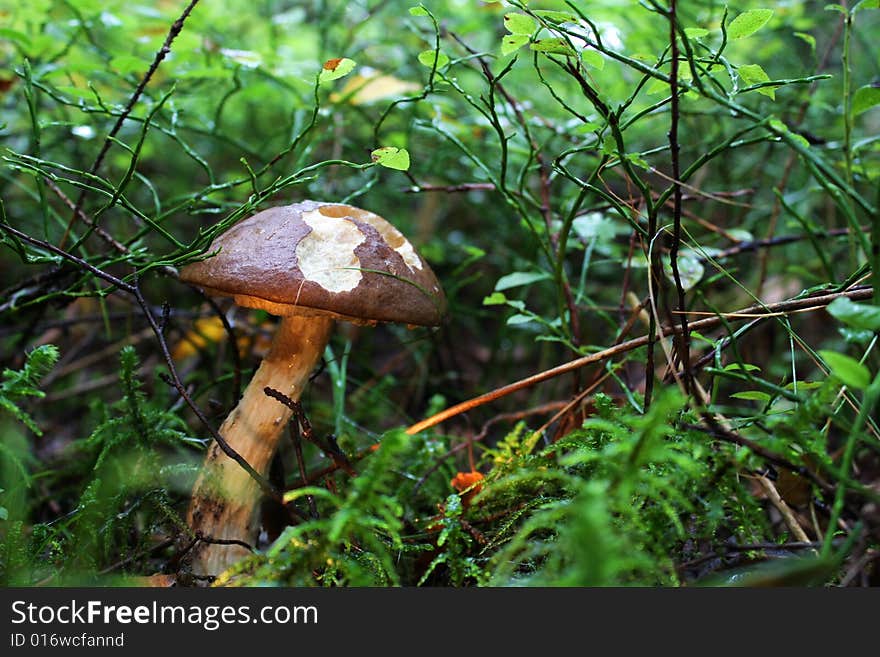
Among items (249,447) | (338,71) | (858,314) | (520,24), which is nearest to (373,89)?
(338,71)

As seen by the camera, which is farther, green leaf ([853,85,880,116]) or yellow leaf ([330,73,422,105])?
yellow leaf ([330,73,422,105])

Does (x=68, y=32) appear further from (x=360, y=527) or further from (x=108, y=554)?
(x=360, y=527)

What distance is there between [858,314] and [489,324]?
2.40 metres

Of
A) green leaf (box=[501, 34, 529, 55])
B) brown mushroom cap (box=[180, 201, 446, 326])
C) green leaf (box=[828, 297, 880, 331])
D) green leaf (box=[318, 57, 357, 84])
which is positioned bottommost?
green leaf (box=[828, 297, 880, 331])

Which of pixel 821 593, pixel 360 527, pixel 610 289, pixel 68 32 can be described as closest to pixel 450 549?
pixel 360 527

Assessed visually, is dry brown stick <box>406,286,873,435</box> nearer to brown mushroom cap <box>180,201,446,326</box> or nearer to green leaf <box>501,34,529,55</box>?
brown mushroom cap <box>180,201,446,326</box>

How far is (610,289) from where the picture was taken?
2791 millimetres

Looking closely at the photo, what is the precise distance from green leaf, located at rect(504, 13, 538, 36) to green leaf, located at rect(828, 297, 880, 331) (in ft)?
2.46

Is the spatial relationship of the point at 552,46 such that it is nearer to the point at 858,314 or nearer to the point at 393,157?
the point at 393,157

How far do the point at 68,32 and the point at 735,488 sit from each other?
2.88m

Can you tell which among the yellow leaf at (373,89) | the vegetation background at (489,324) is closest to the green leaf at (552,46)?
the vegetation background at (489,324)

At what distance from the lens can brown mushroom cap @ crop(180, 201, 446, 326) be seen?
1309mm

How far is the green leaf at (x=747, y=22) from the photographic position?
1135 mm

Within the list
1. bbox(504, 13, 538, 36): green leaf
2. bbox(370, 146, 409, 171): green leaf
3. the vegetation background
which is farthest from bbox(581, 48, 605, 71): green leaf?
bbox(370, 146, 409, 171): green leaf
